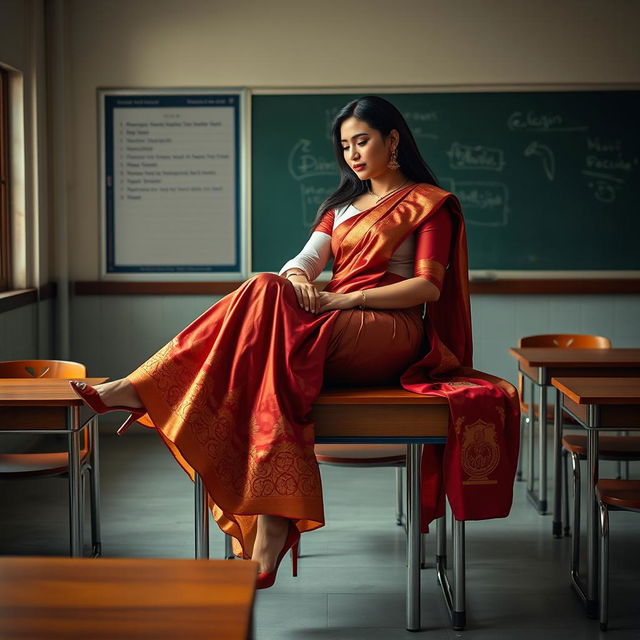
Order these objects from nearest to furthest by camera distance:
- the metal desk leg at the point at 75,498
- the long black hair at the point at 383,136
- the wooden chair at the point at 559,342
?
1. the long black hair at the point at 383,136
2. the metal desk leg at the point at 75,498
3. the wooden chair at the point at 559,342

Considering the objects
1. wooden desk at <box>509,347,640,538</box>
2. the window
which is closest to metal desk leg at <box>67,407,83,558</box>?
wooden desk at <box>509,347,640,538</box>

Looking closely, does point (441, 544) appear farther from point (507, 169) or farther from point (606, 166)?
point (606, 166)

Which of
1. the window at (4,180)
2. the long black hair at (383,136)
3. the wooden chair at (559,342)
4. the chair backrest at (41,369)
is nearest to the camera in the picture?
the long black hair at (383,136)

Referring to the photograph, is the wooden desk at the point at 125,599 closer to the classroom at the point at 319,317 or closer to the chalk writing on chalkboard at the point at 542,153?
the classroom at the point at 319,317

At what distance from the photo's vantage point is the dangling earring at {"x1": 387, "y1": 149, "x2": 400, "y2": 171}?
2.84m

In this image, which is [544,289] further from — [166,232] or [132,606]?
[132,606]

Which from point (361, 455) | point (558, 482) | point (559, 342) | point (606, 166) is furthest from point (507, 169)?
point (361, 455)

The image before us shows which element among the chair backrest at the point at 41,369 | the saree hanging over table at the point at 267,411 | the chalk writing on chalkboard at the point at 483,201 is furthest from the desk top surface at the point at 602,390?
the chalk writing on chalkboard at the point at 483,201

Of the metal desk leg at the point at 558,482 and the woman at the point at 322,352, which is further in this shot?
the metal desk leg at the point at 558,482

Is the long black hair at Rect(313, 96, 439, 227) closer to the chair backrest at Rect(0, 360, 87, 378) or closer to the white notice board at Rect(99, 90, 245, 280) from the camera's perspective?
the chair backrest at Rect(0, 360, 87, 378)

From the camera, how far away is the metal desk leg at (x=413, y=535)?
269 cm

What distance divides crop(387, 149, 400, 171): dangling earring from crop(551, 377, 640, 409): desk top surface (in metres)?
0.88

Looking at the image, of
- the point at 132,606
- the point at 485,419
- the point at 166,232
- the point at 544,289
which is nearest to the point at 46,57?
the point at 166,232

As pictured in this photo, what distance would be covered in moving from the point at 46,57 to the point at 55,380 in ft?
9.49
